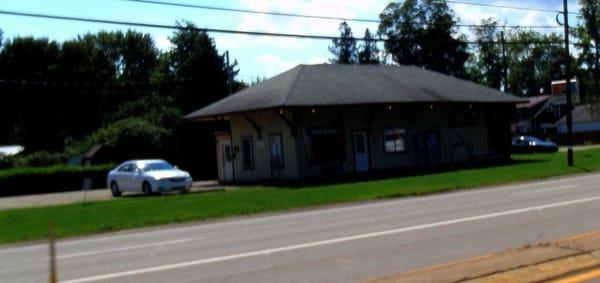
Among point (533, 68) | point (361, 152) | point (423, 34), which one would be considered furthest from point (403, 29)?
point (361, 152)

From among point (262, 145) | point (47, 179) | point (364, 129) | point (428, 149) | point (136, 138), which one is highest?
point (136, 138)

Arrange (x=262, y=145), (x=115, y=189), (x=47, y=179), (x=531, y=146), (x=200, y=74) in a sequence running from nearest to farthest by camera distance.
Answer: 1. (x=115, y=189)
2. (x=262, y=145)
3. (x=47, y=179)
4. (x=531, y=146)
5. (x=200, y=74)

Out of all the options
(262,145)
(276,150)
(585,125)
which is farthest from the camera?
(585,125)

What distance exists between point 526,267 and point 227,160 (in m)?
31.7

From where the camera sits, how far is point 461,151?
41094 mm

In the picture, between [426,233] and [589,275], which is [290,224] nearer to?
[426,233]

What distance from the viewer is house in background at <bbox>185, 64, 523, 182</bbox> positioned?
34.7 m

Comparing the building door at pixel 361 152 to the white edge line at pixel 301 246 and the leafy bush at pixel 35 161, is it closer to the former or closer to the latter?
the white edge line at pixel 301 246

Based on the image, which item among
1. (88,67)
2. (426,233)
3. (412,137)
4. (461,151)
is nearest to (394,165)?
(412,137)

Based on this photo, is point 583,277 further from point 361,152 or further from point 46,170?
point 46,170

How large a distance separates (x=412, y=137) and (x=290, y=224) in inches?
906

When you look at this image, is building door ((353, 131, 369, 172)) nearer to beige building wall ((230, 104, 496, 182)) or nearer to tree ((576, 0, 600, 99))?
beige building wall ((230, 104, 496, 182))

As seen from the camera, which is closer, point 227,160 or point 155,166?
point 155,166

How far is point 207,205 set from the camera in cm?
2348
